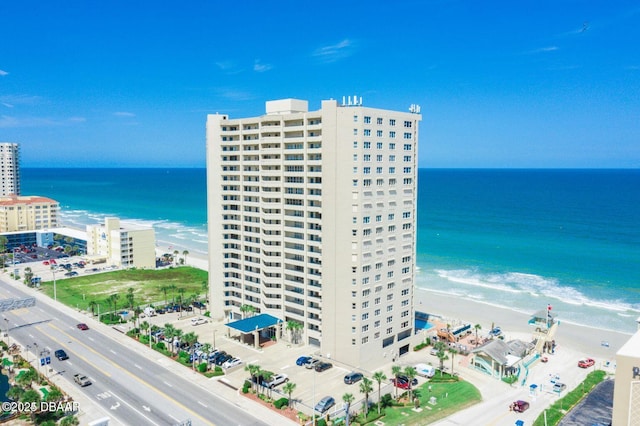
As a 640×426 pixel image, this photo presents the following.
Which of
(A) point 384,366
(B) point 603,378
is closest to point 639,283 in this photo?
(B) point 603,378

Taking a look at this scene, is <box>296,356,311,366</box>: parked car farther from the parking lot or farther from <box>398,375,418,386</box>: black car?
<box>398,375,418,386</box>: black car

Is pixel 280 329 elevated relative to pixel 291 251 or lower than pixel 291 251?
lower

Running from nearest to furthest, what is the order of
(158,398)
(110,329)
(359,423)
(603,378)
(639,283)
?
(359,423), (158,398), (603,378), (110,329), (639,283)

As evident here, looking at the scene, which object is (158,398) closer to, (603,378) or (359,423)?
(359,423)

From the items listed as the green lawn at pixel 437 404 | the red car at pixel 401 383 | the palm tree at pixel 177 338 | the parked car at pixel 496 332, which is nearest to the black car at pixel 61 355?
the palm tree at pixel 177 338

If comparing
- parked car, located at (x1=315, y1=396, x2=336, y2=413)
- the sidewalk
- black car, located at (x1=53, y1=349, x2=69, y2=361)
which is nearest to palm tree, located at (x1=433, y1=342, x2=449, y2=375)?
parked car, located at (x1=315, y1=396, x2=336, y2=413)

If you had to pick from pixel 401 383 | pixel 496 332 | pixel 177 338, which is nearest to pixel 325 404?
pixel 401 383

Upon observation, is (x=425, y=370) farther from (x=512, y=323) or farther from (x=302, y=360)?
(x=512, y=323)
